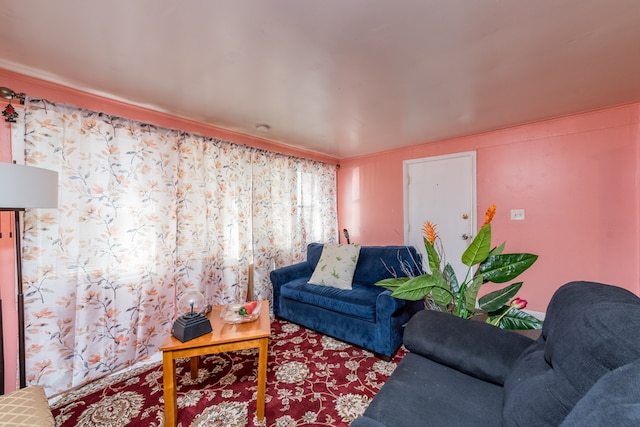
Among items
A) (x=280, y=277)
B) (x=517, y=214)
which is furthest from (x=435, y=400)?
(x=517, y=214)

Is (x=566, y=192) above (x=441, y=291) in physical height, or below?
above

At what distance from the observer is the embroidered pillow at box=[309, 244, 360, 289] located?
2523mm

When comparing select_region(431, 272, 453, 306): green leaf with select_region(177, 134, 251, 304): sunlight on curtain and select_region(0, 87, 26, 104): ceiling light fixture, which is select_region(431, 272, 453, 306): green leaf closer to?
select_region(177, 134, 251, 304): sunlight on curtain

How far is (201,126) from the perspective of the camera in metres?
2.62

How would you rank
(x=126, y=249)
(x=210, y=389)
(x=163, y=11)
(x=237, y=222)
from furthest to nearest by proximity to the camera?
1. (x=237, y=222)
2. (x=126, y=249)
3. (x=210, y=389)
4. (x=163, y=11)

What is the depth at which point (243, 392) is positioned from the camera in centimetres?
167

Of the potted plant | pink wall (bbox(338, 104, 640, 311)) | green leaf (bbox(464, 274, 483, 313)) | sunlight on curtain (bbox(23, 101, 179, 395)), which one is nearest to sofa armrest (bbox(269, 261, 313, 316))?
sunlight on curtain (bbox(23, 101, 179, 395))

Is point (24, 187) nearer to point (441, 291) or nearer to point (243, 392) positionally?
point (243, 392)

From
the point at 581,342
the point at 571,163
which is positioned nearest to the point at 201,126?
the point at 581,342

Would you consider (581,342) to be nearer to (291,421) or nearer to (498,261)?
(498,261)

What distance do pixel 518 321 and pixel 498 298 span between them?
13cm

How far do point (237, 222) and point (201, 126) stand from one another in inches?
43.6

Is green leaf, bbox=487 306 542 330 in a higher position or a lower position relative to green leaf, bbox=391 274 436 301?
lower

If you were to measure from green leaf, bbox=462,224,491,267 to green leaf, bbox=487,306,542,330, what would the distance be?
0.32 m
